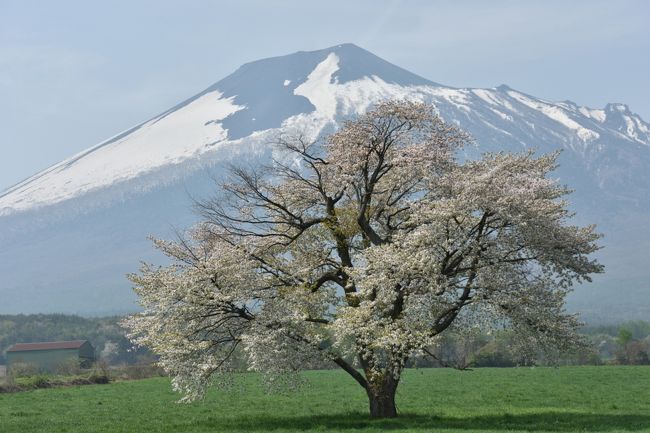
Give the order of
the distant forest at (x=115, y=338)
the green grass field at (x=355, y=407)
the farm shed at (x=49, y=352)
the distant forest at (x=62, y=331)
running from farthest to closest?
the distant forest at (x=62, y=331), the farm shed at (x=49, y=352), the distant forest at (x=115, y=338), the green grass field at (x=355, y=407)

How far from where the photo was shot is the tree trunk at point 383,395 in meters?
30.4

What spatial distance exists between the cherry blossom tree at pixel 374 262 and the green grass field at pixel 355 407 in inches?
89.0

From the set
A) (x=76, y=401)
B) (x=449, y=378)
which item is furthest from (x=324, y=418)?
(x=449, y=378)

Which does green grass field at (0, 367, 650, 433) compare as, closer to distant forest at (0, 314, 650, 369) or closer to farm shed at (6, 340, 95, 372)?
distant forest at (0, 314, 650, 369)

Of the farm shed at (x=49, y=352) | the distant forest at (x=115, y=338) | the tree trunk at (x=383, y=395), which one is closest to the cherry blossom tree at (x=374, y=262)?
the tree trunk at (x=383, y=395)

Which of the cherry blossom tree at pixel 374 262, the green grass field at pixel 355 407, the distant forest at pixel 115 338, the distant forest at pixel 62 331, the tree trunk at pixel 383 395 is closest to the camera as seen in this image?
the cherry blossom tree at pixel 374 262

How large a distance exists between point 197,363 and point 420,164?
10142 millimetres

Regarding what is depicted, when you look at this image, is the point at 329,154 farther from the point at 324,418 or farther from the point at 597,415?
the point at 597,415

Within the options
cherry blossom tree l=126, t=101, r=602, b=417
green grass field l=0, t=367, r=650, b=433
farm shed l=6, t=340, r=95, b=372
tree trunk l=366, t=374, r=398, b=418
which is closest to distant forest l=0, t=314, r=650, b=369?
farm shed l=6, t=340, r=95, b=372

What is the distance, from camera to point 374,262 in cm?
2866

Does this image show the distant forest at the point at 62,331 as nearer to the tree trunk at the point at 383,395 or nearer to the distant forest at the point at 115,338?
the distant forest at the point at 115,338

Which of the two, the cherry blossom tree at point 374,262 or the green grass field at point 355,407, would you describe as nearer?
the cherry blossom tree at point 374,262

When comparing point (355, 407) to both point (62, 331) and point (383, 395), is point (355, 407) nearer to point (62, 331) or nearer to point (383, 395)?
point (383, 395)

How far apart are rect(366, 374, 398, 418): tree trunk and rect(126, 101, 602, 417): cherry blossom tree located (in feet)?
0.13
